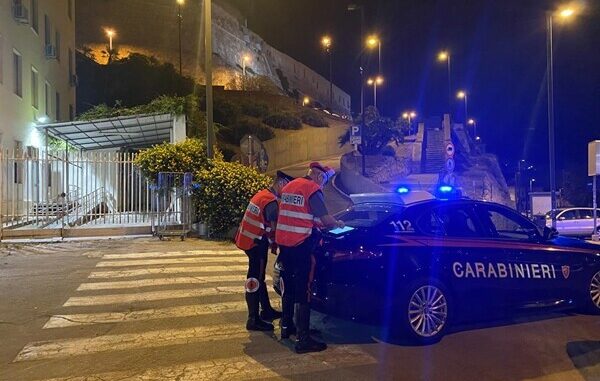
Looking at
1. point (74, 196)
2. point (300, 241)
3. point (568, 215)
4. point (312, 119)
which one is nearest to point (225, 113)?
point (312, 119)

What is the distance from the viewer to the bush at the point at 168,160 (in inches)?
581

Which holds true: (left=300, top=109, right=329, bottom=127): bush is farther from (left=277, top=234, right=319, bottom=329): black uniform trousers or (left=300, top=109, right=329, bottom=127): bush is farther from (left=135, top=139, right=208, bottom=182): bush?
(left=277, top=234, right=319, bottom=329): black uniform trousers

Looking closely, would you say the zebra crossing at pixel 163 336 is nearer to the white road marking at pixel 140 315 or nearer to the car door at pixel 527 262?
the white road marking at pixel 140 315

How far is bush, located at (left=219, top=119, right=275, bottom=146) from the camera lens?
3022cm

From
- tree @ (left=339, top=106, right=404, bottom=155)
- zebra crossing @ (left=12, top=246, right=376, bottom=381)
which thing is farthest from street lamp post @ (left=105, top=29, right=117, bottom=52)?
zebra crossing @ (left=12, top=246, right=376, bottom=381)

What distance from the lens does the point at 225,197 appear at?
44.3 feet

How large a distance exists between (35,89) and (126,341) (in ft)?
60.3

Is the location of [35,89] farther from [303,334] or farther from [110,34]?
[110,34]

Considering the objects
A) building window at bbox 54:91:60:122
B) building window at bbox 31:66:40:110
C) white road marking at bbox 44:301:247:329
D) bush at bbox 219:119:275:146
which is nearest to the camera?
white road marking at bbox 44:301:247:329

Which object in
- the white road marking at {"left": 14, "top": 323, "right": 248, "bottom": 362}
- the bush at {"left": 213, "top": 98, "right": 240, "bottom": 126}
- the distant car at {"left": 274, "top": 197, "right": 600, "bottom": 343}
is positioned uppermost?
the bush at {"left": 213, "top": 98, "right": 240, "bottom": 126}

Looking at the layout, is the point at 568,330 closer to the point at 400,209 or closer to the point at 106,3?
the point at 400,209

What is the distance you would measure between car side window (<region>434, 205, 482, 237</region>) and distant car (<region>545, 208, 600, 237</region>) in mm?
13672

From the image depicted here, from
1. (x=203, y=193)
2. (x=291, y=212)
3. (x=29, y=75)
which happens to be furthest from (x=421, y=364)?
(x=29, y=75)

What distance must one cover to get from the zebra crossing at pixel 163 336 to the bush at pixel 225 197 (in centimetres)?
471
